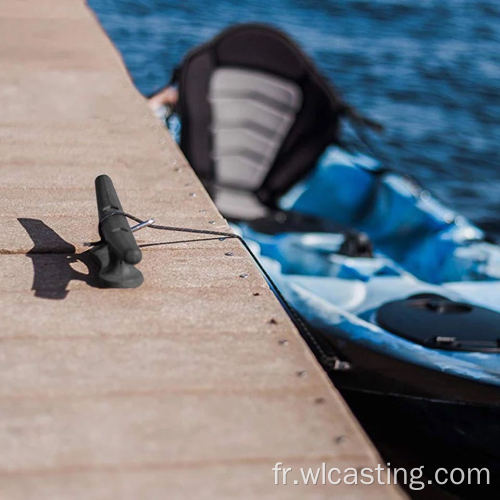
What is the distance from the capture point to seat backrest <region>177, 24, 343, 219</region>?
568 cm

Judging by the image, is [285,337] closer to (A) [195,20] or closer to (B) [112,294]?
(B) [112,294]

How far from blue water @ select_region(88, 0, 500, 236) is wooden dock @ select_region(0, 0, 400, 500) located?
5.72 meters

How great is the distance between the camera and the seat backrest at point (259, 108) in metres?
5.68

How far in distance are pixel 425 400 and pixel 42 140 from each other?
5.26 ft

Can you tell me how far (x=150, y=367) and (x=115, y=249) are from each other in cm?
31

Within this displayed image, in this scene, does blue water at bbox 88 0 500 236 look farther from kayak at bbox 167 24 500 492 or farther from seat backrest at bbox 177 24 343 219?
seat backrest at bbox 177 24 343 219

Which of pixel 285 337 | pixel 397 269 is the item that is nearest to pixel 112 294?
→ pixel 285 337

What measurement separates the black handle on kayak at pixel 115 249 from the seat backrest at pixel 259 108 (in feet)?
11.3

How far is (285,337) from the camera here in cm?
195

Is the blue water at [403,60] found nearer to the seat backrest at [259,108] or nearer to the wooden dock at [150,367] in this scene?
the seat backrest at [259,108]

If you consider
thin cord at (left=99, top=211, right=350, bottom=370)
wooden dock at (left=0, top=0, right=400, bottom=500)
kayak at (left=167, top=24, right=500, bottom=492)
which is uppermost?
wooden dock at (left=0, top=0, right=400, bottom=500)

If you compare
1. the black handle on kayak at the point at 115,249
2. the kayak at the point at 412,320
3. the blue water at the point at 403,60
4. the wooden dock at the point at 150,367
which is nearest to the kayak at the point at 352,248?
the kayak at the point at 412,320

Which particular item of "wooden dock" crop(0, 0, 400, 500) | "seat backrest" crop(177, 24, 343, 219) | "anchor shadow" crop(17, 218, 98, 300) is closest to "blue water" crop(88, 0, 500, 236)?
"seat backrest" crop(177, 24, 343, 219)

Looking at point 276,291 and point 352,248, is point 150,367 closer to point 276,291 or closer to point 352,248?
point 276,291
